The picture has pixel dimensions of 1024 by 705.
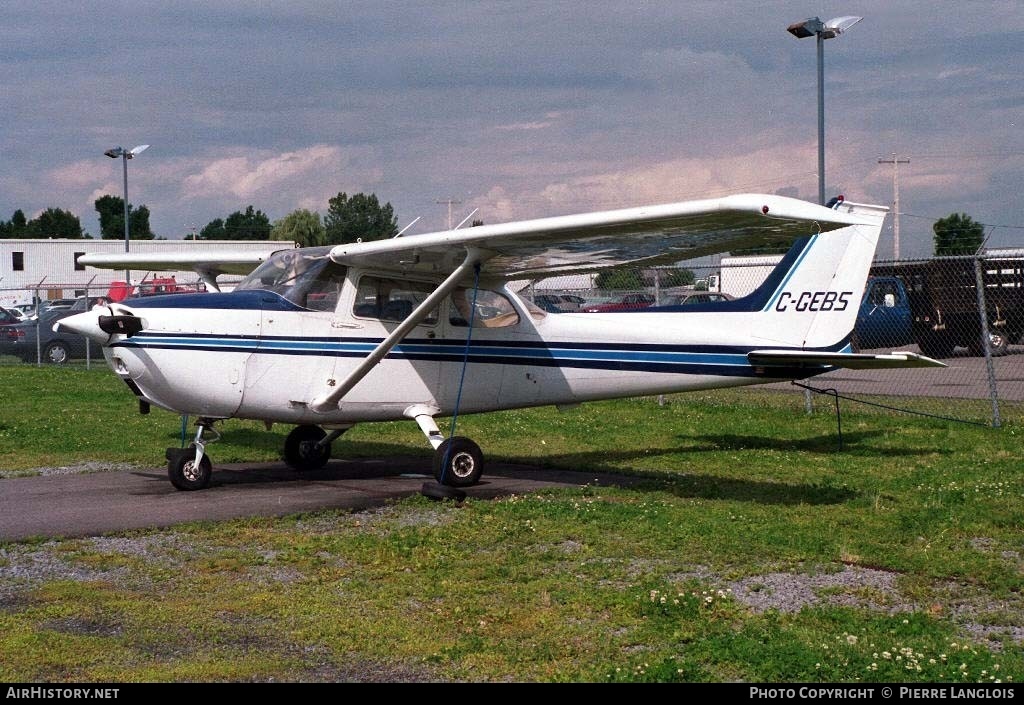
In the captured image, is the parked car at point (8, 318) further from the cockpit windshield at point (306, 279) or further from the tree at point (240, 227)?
the tree at point (240, 227)

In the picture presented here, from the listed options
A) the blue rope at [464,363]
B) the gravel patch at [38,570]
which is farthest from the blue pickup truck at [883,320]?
the gravel patch at [38,570]

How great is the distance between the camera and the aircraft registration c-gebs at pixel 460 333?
31.8 ft

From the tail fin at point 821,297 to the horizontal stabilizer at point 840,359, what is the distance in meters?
0.39

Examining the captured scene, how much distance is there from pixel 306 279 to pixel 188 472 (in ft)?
6.85

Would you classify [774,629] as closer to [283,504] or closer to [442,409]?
[283,504]

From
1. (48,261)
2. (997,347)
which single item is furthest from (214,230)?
(997,347)

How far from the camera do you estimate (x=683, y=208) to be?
316 inches

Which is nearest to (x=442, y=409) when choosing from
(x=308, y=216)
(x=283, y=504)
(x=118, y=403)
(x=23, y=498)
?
(x=283, y=504)

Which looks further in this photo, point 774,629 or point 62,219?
point 62,219

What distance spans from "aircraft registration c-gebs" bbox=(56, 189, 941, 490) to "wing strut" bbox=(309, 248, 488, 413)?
17 mm

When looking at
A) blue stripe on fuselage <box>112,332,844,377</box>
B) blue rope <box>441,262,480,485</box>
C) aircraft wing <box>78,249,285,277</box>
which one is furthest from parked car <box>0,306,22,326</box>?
blue rope <box>441,262,480,485</box>

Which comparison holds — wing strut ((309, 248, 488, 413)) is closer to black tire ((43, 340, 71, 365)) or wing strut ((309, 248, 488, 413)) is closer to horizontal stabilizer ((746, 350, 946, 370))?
horizontal stabilizer ((746, 350, 946, 370))

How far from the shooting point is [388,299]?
10867 millimetres
